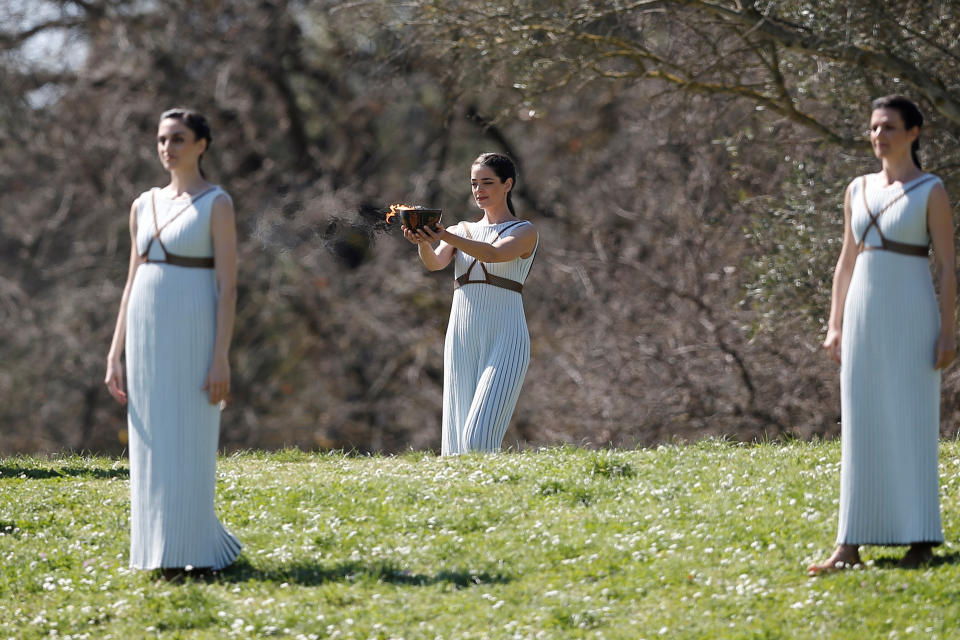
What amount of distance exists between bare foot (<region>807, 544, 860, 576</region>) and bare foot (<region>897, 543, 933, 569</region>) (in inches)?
9.1

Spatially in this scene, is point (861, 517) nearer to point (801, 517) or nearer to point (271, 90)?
point (801, 517)

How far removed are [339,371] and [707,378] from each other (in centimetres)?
823

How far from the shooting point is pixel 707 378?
56.3 ft

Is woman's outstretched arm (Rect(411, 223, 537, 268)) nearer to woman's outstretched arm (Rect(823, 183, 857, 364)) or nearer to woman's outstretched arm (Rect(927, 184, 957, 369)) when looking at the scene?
woman's outstretched arm (Rect(823, 183, 857, 364))

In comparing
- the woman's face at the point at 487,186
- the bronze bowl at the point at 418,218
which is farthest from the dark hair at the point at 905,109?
the woman's face at the point at 487,186

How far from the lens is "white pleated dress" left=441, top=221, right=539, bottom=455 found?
30.8 feet

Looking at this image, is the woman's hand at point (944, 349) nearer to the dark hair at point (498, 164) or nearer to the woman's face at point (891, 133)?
the woman's face at point (891, 133)

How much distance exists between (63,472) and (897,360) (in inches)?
253

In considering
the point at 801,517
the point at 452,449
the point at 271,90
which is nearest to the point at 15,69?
the point at 271,90

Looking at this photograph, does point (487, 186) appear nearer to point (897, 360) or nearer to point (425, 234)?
point (425, 234)

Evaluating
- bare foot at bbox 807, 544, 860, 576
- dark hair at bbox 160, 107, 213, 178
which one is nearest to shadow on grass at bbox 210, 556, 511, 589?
bare foot at bbox 807, 544, 860, 576

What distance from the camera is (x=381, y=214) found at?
1728cm

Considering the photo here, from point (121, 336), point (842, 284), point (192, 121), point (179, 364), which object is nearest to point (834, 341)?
point (842, 284)

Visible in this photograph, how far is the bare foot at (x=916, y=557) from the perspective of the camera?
21.6 feet
